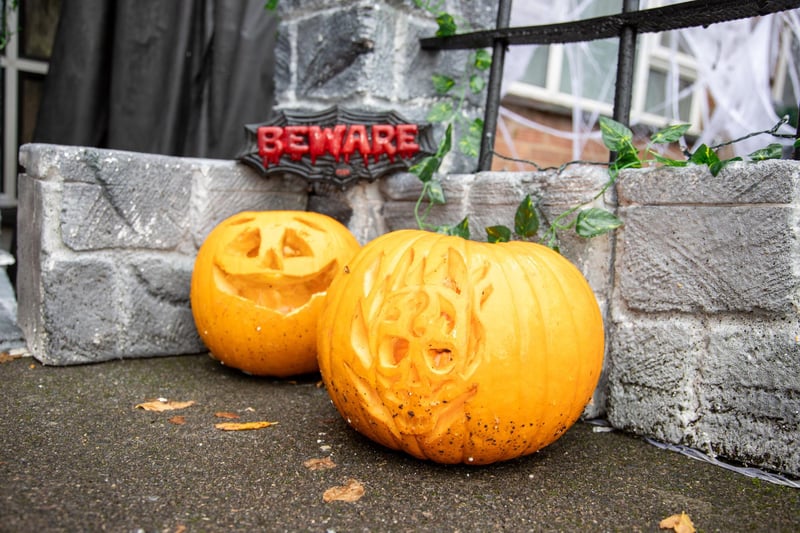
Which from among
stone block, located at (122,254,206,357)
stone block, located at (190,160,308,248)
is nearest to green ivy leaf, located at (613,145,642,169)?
stone block, located at (190,160,308,248)

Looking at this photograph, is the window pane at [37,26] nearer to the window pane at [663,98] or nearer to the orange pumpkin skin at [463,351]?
the orange pumpkin skin at [463,351]

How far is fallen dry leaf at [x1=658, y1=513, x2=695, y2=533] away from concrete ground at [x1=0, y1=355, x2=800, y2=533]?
0.02 meters

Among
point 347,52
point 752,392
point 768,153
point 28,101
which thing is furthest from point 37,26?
point 752,392

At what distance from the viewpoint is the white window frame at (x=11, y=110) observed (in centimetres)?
327

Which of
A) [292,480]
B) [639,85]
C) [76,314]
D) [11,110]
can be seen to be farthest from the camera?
[639,85]

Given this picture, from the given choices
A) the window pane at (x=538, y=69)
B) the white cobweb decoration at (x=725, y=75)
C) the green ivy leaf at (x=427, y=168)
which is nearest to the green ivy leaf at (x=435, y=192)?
the green ivy leaf at (x=427, y=168)

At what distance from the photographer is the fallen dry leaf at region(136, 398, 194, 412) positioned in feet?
5.68

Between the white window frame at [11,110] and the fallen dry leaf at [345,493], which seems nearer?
the fallen dry leaf at [345,493]

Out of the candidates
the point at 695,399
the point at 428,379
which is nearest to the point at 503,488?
the point at 428,379

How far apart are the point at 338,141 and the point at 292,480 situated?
1301 millimetres

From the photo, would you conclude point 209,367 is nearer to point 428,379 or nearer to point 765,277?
point 428,379

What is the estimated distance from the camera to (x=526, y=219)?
6.01 feet

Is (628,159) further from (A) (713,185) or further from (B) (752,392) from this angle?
(B) (752,392)

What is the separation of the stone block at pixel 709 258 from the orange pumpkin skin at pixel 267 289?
0.87 metres
